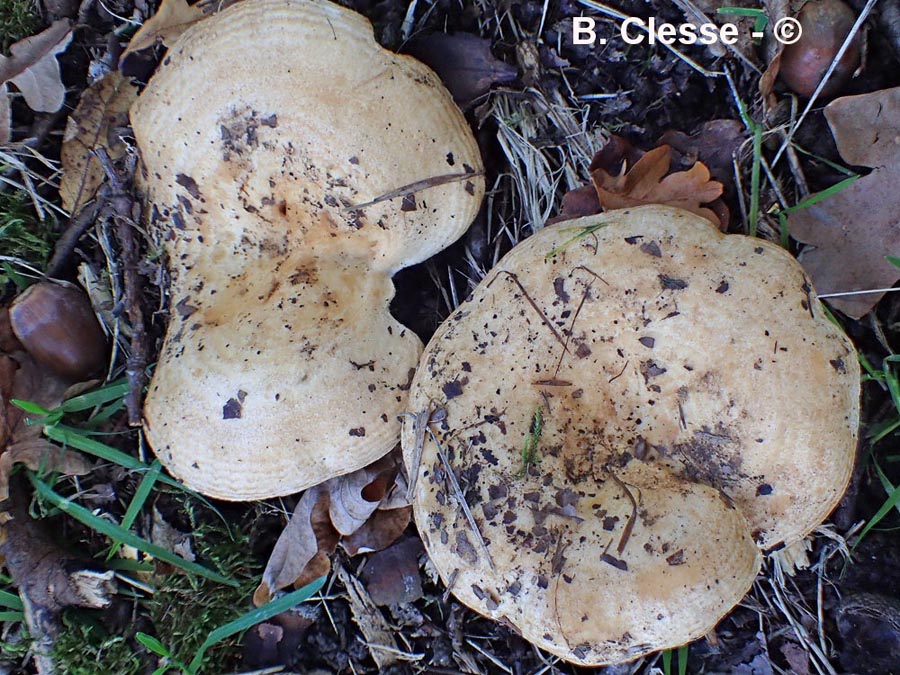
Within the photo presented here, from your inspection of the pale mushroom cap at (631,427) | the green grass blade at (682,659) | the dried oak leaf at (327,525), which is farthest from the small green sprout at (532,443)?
the green grass blade at (682,659)

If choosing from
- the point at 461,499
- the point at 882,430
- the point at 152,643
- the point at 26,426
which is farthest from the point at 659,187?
the point at 26,426

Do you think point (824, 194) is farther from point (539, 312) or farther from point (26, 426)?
point (26, 426)

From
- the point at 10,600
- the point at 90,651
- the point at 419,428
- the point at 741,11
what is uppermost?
the point at 741,11

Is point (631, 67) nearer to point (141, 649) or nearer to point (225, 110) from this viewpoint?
point (225, 110)

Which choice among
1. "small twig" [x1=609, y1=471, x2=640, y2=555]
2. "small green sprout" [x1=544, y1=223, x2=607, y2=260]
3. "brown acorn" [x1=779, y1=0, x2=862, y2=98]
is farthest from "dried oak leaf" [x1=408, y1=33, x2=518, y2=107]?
"small twig" [x1=609, y1=471, x2=640, y2=555]

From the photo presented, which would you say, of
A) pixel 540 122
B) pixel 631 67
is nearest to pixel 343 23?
pixel 540 122

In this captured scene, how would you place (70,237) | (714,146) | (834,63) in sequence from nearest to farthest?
(834,63), (714,146), (70,237)
